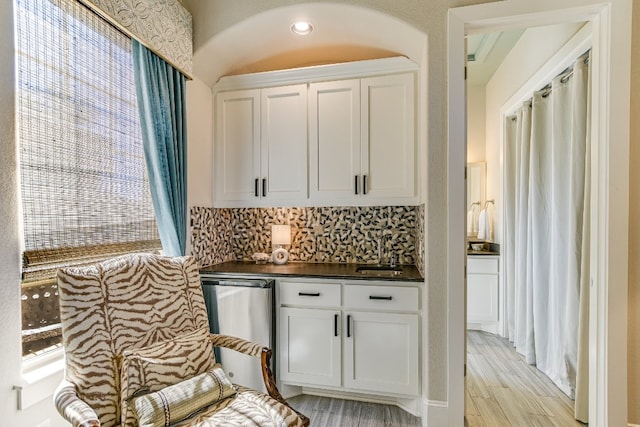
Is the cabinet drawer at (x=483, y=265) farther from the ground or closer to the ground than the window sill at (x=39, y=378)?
farther from the ground

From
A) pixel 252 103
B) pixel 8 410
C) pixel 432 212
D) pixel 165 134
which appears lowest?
pixel 8 410

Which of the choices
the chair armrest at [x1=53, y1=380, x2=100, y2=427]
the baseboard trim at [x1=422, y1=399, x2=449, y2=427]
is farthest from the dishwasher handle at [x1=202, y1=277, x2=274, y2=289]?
the baseboard trim at [x1=422, y1=399, x2=449, y2=427]

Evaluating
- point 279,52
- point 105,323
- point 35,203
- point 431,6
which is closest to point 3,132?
point 35,203

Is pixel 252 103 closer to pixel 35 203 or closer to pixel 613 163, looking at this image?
pixel 35 203

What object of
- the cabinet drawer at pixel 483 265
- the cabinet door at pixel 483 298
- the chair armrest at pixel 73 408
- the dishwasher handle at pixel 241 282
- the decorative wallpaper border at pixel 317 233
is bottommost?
the cabinet door at pixel 483 298

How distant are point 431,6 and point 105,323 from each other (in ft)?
7.84

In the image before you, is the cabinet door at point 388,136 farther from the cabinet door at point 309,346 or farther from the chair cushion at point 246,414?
the chair cushion at point 246,414

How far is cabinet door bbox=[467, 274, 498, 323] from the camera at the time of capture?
344 centimetres

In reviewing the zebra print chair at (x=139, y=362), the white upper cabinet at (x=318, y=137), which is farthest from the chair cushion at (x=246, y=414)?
the white upper cabinet at (x=318, y=137)

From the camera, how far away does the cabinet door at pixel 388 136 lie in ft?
7.77

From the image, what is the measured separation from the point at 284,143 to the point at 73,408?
2016mm

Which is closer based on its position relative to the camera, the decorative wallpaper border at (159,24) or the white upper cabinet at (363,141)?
the decorative wallpaper border at (159,24)

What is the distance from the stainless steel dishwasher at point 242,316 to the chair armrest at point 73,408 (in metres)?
1.11

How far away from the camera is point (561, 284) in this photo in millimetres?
2344
